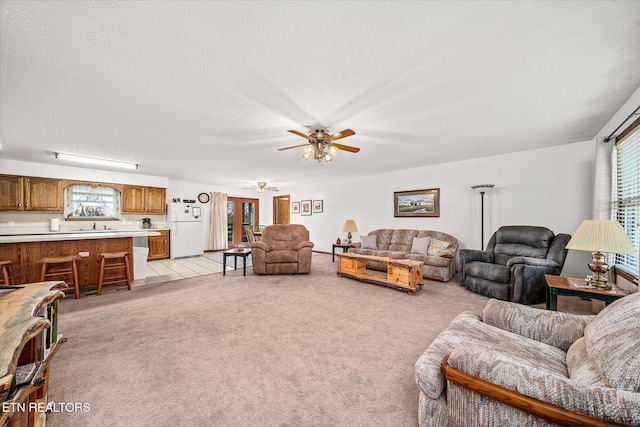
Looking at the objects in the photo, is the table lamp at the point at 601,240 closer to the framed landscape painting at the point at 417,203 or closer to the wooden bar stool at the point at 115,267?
the framed landscape painting at the point at 417,203

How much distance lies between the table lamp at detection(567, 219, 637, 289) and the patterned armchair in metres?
0.87

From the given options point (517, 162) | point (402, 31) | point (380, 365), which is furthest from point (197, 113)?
point (517, 162)

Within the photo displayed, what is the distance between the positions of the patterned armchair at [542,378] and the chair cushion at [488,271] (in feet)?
→ 7.08

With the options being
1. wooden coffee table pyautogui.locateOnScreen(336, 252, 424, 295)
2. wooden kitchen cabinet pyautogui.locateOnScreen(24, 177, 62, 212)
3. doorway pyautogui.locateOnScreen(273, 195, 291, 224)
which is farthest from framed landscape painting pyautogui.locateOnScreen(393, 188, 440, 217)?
wooden kitchen cabinet pyautogui.locateOnScreen(24, 177, 62, 212)

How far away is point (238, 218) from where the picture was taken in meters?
9.29

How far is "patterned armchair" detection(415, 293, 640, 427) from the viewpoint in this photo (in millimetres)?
872

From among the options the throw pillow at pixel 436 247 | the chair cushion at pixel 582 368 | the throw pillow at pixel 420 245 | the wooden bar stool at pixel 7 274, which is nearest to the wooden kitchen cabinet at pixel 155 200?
the wooden bar stool at pixel 7 274

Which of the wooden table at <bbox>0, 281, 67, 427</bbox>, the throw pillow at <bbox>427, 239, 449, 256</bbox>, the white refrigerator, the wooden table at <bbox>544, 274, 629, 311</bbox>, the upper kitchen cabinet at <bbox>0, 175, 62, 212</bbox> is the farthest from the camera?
the white refrigerator

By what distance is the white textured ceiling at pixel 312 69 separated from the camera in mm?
1436

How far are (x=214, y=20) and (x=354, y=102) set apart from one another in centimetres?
142

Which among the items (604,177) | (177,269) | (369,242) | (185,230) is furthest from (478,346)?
(185,230)

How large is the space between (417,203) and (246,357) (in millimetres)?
4981

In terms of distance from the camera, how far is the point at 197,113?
278 centimetres

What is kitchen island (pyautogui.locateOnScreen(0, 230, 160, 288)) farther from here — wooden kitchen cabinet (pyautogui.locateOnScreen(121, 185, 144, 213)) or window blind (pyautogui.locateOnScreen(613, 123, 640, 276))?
window blind (pyautogui.locateOnScreen(613, 123, 640, 276))
